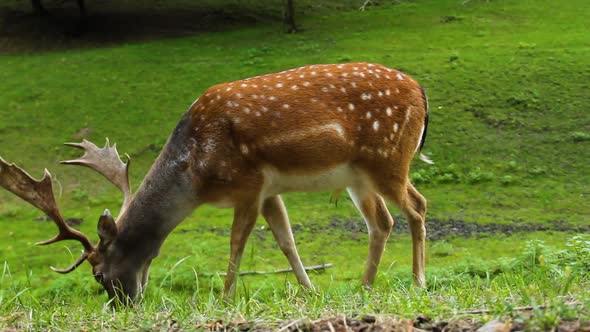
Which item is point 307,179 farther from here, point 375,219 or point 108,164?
point 108,164

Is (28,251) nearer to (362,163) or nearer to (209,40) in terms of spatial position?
(362,163)

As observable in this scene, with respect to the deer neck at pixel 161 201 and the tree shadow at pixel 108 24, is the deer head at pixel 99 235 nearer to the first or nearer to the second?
the deer neck at pixel 161 201

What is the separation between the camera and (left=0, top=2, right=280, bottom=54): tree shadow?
982 inches

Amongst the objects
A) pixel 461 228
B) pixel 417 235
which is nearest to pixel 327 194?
pixel 461 228

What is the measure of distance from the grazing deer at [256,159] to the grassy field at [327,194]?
426 mm

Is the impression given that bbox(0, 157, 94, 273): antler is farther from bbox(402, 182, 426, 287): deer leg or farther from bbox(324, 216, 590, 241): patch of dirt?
bbox(324, 216, 590, 241): patch of dirt

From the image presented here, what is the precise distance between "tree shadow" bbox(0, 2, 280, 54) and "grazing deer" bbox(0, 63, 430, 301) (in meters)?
20.2

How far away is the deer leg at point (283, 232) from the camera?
587 cm

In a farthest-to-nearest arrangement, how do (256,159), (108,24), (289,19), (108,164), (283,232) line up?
(108,24) → (289,19) → (108,164) → (283,232) → (256,159)

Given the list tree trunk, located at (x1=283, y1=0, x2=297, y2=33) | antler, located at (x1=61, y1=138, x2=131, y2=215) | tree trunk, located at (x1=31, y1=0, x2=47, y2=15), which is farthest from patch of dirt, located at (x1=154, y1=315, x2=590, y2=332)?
tree trunk, located at (x1=31, y1=0, x2=47, y2=15)

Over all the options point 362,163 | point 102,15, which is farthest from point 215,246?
point 102,15

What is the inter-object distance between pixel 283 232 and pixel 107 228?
4.75ft

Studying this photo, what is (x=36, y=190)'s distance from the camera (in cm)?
546

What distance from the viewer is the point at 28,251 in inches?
448
